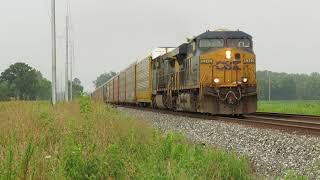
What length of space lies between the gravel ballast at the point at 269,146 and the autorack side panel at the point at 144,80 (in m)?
15.3

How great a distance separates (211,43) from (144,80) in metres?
12.0

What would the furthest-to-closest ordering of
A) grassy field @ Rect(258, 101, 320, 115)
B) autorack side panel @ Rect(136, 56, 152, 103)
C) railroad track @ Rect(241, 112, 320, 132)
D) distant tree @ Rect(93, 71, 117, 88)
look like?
distant tree @ Rect(93, 71, 117, 88), autorack side panel @ Rect(136, 56, 152, 103), grassy field @ Rect(258, 101, 320, 115), railroad track @ Rect(241, 112, 320, 132)

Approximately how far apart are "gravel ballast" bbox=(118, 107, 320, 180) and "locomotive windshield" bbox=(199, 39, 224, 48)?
5.74 m

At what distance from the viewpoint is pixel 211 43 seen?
2053 centimetres

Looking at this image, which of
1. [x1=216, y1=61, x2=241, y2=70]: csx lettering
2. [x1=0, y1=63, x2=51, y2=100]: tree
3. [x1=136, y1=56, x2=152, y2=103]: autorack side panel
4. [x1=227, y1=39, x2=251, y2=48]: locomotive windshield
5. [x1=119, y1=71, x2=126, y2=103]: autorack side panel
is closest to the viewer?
[x1=216, y1=61, x2=241, y2=70]: csx lettering

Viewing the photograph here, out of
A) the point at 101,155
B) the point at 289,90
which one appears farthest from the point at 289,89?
the point at 101,155

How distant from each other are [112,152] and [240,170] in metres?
1.98

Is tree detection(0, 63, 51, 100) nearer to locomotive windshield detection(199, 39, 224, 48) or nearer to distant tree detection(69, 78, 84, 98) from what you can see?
distant tree detection(69, 78, 84, 98)

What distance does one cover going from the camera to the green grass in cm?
620

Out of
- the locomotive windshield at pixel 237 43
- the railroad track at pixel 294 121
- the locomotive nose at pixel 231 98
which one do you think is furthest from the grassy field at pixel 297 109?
the locomotive nose at pixel 231 98

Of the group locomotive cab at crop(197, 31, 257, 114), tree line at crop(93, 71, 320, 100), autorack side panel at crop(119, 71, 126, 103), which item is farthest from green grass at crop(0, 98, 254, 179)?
tree line at crop(93, 71, 320, 100)

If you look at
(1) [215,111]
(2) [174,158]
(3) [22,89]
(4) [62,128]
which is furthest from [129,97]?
(3) [22,89]

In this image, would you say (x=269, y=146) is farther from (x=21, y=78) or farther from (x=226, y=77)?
(x=21, y=78)

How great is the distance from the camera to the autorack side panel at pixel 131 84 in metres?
37.3
